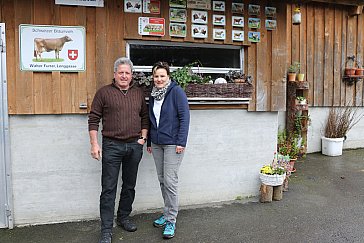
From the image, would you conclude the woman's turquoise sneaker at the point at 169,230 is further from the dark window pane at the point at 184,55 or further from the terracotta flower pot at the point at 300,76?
the terracotta flower pot at the point at 300,76

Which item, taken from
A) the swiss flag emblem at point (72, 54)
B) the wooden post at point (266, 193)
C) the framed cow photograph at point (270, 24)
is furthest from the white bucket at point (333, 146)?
the swiss flag emblem at point (72, 54)

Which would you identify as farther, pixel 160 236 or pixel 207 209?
pixel 207 209

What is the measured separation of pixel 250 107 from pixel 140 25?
1.70m

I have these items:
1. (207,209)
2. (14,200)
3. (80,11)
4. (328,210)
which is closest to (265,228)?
(207,209)

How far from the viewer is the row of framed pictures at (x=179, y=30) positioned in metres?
3.85

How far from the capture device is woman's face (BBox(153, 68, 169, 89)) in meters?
3.39

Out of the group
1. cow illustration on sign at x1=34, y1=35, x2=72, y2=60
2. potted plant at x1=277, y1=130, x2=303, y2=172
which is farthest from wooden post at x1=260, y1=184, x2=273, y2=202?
cow illustration on sign at x1=34, y1=35, x2=72, y2=60

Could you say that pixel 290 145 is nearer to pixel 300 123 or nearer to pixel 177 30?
pixel 300 123

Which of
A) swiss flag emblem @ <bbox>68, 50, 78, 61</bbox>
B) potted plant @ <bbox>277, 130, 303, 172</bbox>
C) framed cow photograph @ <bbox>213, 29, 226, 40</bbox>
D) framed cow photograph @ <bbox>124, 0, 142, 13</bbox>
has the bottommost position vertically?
potted plant @ <bbox>277, 130, 303, 172</bbox>

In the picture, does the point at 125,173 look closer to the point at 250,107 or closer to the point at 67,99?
the point at 67,99

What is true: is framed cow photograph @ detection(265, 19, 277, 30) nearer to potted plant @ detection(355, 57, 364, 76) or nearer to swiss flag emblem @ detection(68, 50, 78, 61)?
swiss flag emblem @ detection(68, 50, 78, 61)

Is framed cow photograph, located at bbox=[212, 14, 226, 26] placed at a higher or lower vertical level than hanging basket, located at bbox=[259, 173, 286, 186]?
higher

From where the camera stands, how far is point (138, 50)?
398 centimetres

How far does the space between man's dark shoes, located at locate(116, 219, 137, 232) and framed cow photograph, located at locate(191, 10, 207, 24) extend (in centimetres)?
240
